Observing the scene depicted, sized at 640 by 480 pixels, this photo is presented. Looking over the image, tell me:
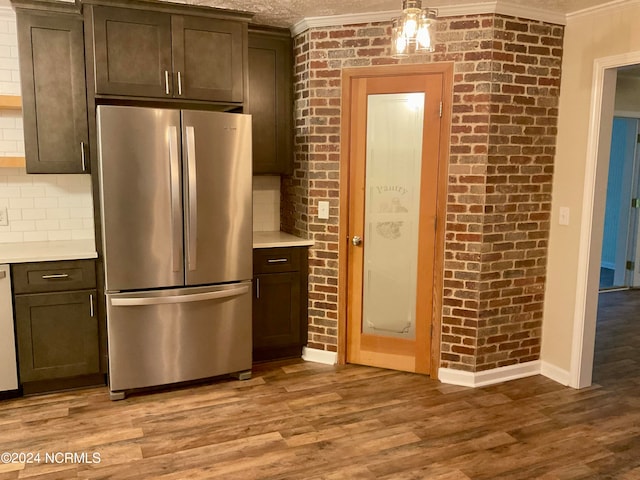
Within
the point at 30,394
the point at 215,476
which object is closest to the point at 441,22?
the point at 215,476

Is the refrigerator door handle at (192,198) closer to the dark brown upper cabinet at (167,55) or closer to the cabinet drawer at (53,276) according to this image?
the dark brown upper cabinet at (167,55)

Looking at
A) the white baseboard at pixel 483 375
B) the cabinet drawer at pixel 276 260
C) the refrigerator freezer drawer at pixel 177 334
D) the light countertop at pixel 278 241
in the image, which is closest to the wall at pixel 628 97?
the white baseboard at pixel 483 375

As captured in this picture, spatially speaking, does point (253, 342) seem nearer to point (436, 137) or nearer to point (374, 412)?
point (374, 412)

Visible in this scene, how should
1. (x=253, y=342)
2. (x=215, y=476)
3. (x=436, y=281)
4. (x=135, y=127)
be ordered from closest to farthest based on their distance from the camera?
(x=215, y=476) → (x=135, y=127) → (x=436, y=281) → (x=253, y=342)

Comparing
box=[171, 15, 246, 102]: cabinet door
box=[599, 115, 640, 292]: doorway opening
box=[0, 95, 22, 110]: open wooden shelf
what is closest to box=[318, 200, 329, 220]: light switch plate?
box=[171, 15, 246, 102]: cabinet door

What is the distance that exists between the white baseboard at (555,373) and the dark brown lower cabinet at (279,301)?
1758 millimetres

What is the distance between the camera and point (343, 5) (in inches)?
131

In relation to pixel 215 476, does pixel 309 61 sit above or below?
above

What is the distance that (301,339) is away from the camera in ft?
13.1

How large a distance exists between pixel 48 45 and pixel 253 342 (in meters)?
2.36

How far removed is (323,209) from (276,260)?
508 millimetres

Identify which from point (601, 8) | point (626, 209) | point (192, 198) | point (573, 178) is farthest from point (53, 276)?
point (626, 209)

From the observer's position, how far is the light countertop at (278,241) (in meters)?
3.77

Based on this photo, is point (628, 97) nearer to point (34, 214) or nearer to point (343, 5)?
point (343, 5)
